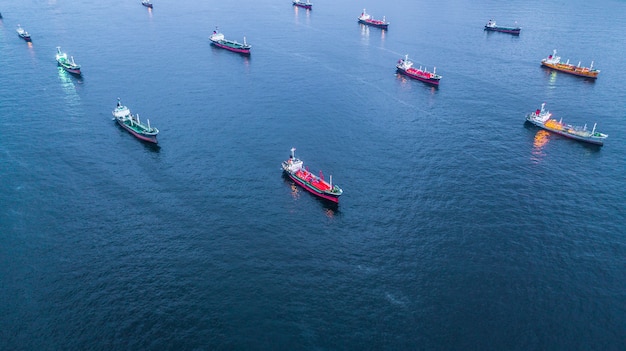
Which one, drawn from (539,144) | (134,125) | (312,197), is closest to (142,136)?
(134,125)

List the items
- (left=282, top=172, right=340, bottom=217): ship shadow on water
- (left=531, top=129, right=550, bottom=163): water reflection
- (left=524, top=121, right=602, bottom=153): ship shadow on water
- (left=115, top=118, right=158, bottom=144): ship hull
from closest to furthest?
1. (left=282, top=172, right=340, bottom=217): ship shadow on water
2. (left=531, top=129, right=550, bottom=163): water reflection
3. (left=115, top=118, right=158, bottom=144): ship hull
4. (left=524, top=121, right=602, bottom=153): ship shadow on water

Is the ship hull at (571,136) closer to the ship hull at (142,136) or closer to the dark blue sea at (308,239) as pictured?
the dark blue sea at (308,239)

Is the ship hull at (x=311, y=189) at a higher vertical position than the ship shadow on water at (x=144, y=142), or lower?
lower

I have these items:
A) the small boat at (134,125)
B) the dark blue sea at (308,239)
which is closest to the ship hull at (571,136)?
the dark blue sea at (308,239)

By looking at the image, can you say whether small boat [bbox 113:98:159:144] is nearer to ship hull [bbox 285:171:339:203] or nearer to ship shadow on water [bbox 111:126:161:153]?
ship shadow on water [bbox 111:126:161:153]

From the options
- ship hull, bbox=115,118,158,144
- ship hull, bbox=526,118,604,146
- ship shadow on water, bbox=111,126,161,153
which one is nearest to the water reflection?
ship hull, bbox=526,118,604,146

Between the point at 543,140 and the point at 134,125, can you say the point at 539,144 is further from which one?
the point at 134,125
